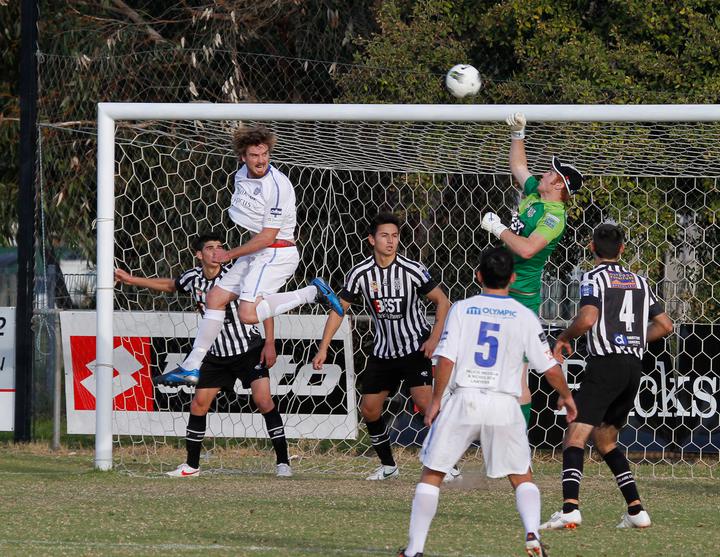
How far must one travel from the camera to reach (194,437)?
33.4 feet

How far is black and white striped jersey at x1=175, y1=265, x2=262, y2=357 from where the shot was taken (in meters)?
10.3

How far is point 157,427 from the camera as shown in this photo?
1207 cm

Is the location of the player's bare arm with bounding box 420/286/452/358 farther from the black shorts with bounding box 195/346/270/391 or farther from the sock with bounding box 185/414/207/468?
the sock with bounding box 185/414/207/468

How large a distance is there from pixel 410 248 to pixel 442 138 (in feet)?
7.90

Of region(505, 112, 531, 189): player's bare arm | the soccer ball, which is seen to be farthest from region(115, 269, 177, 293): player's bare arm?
region(505, 112, 531, 189): player's bare arm

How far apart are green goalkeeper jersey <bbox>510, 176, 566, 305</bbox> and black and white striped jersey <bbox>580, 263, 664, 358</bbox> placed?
25.7 inches

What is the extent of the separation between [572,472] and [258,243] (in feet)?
9.48

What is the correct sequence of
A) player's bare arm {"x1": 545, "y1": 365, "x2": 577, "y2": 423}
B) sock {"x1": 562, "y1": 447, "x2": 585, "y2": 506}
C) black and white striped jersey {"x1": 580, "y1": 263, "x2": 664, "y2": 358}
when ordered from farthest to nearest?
black and white striped jersey {"x1": 580, "y1": 263, "x2": 664, "y2": 358}, sock {"x1": 562, "y1": 447, "x2": 585, "y2": 506}, player's bare arm {"x1": 545, "y1": 365, "x2": 577, "y2": 423}

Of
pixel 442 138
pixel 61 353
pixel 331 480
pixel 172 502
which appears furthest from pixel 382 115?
pixel 61 353

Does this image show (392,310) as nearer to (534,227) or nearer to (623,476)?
(534,227)

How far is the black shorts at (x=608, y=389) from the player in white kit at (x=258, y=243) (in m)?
2.52

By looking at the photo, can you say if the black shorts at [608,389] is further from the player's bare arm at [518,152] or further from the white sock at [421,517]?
the white sock at [421,517]

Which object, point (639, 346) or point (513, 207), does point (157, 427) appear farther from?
point (639, 346)

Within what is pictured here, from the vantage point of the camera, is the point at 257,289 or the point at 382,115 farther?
the point at 382,115
